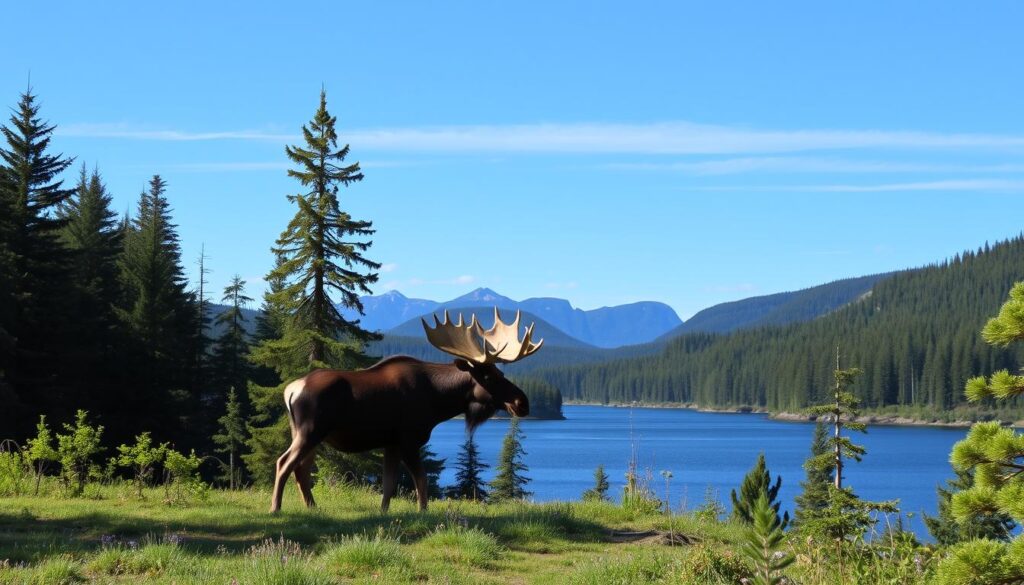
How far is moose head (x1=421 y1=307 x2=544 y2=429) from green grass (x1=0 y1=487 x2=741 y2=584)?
1.27 meters

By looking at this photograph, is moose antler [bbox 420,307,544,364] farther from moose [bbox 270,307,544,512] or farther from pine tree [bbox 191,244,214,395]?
pine tree [bbox 191,244,214,395]

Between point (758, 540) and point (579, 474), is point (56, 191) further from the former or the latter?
point (579, 474)

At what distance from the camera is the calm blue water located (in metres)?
61.0

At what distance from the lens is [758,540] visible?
14.6 ft

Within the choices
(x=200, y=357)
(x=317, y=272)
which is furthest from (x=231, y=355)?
(x=317, y=272)

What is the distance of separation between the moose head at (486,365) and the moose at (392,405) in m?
0.01

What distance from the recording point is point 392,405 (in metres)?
13.0

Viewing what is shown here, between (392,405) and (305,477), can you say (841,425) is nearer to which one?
(392,405)

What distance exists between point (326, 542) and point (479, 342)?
13.7ft

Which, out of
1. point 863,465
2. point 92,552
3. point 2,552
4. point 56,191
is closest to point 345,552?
point 92,552

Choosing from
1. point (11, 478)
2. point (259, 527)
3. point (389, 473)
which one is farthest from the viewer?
point (11, 478)

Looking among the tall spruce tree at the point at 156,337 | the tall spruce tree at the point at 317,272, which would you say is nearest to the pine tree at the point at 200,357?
the tall spruce tree at the point at 156,337

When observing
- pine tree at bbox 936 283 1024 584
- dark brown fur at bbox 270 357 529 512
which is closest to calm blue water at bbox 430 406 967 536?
dark brown fur at bbox 270 357 529 512

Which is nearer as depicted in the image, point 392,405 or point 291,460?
point 291,460
